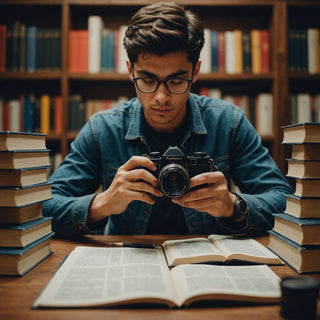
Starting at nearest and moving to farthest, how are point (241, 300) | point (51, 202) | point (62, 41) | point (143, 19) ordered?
1. point (241, 300)
2. point (51, 202)
3. point (143, 19)
4. point (62, 41)

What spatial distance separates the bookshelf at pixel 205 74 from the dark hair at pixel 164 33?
0.73m

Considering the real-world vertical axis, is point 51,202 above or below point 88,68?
below

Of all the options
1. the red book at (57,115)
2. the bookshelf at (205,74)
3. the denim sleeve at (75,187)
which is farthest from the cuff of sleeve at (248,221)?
the red book at (57,115)

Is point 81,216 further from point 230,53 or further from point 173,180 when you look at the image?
point 230,53

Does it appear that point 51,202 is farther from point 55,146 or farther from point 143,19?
point 55,146

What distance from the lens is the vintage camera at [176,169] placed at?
88cm

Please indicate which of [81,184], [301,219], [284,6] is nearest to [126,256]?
[301,219]

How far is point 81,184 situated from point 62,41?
106cm

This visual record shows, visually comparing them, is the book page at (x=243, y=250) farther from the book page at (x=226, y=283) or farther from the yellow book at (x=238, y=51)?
the yellow book at (x=238, y=51)

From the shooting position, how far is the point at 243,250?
0.81 m

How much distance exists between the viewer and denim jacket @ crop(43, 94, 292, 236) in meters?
1.26

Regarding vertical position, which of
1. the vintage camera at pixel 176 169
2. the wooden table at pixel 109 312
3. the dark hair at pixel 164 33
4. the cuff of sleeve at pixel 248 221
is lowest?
the wooden table at pixel 109 312

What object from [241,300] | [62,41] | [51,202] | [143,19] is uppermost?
[62,41]

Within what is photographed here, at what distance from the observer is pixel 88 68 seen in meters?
1.98
